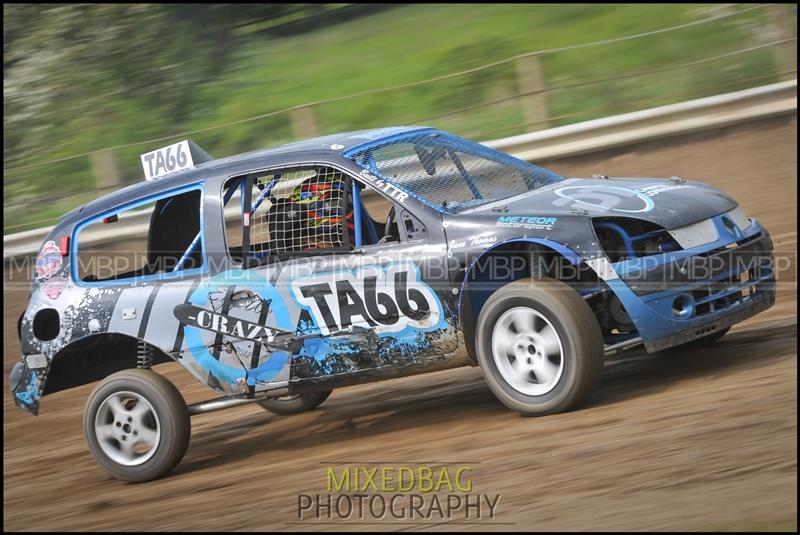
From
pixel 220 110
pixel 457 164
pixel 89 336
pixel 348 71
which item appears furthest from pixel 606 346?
pixel 348 71

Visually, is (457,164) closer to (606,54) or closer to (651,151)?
(651,151)

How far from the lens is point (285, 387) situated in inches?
260

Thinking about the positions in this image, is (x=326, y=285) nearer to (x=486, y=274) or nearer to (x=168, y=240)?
(x=486, y=274)

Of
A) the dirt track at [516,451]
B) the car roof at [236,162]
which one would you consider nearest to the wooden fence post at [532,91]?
the dirt track at [516,451]

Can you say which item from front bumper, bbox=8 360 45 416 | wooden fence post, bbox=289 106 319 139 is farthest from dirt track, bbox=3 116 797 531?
wooden fence post, bbox=289 106 319 139

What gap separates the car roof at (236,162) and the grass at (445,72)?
574 cm

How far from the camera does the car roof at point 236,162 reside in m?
6.75

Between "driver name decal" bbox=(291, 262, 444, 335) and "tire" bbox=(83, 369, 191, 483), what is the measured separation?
1135 millimetres

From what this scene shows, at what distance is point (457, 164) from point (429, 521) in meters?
2.74

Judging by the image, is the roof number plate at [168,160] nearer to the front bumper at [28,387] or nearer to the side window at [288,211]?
the side window at [288,211]

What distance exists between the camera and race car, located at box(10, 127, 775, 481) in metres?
5.96

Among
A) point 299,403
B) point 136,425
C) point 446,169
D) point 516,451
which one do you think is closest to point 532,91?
point 299,403

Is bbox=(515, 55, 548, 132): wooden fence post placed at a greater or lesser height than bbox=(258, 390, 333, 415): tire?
greater

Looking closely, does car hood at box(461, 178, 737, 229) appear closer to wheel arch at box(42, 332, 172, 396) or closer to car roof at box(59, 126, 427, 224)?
car roof at box(59, 126, 427, 224)
